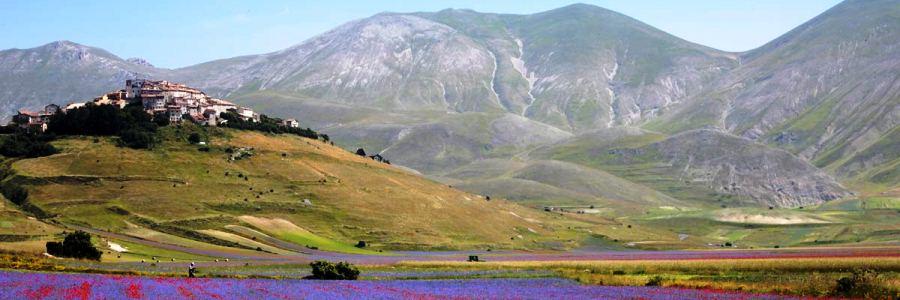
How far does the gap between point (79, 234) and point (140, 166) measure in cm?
9396

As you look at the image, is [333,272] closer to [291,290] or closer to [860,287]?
[291,290]

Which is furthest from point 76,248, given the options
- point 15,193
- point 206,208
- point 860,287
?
point 15,193

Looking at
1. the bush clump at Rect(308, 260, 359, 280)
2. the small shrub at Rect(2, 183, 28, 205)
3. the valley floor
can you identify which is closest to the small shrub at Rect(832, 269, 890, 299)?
the valley floor

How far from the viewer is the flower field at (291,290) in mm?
51125

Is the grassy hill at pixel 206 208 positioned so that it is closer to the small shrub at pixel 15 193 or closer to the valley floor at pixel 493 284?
the small shrub at pixel 15 193

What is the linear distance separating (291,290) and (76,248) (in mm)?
49821

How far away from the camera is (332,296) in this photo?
54.5 meters

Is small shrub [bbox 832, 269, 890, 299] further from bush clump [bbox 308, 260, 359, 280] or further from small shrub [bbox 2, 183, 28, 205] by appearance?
small shrub [bbox 2, 183, 28, 205]

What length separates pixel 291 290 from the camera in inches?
2325

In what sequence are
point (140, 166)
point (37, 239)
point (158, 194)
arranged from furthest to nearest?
point (140, 166)
point (158, 194)
point (37, 239)

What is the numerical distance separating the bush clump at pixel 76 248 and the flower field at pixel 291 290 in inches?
1385

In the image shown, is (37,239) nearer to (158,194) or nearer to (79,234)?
(79,234)

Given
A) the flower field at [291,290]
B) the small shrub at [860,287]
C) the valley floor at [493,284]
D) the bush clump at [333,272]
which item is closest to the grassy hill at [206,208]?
the valley floor at [493,284]

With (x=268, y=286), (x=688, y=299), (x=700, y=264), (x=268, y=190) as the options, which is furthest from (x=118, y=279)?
(x=268, y=190)
